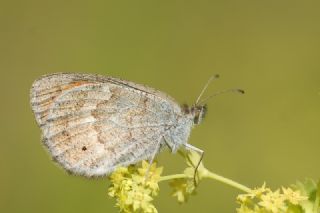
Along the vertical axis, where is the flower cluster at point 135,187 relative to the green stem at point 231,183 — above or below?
below

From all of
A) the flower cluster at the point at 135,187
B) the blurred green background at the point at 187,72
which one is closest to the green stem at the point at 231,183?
the flower cluster at the point at 135,187

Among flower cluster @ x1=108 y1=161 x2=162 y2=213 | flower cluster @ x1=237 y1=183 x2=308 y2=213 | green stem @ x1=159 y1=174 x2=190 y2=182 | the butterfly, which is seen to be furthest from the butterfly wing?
flower cluster @ x1=237 y1=183 x2=308 y2=213

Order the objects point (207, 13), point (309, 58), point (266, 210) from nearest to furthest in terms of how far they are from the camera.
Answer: point (266, 210)
point (309, 58)
point (207, 13)

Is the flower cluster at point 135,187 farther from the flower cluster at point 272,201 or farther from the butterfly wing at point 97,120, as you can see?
the flower cluster at point 272,201

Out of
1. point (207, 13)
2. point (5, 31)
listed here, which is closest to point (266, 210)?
point (207, 13)

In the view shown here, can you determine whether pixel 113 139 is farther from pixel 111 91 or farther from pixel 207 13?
pixel 207 13

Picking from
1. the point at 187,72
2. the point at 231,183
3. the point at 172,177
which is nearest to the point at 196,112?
the point at 172,177
